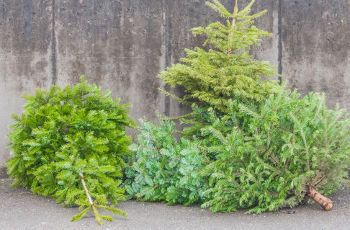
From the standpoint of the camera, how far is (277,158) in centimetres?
534

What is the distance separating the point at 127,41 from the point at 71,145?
1.45 m

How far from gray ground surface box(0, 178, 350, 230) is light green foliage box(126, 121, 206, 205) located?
0.35 ft

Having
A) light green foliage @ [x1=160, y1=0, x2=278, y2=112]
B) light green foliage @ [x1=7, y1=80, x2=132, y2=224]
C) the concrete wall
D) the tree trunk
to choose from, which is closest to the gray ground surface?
the tree trunk

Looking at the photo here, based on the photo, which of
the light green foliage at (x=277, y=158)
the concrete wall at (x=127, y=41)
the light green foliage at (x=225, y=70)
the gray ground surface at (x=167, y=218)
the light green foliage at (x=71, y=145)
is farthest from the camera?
the concrete wall at (x=127, y=41)

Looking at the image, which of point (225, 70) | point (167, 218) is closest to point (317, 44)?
point (225, 70)

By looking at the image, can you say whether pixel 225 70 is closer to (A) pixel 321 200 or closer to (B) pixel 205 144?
(B) pixel 205 144

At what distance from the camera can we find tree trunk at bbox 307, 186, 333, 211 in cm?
529

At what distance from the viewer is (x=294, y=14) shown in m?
6.54

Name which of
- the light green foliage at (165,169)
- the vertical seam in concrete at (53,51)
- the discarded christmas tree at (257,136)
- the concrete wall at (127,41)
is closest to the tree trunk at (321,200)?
the discarded christmas tree at (257,136)

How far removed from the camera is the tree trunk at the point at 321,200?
529cm

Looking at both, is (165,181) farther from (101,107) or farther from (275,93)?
(275,93)

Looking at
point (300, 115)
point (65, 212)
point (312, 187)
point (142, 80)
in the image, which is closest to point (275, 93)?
point (300, 115)

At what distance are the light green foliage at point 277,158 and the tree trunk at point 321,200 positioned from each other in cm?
7

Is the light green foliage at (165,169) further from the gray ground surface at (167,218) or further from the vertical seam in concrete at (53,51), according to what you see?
the vertical seam in concrete at (53,51)
